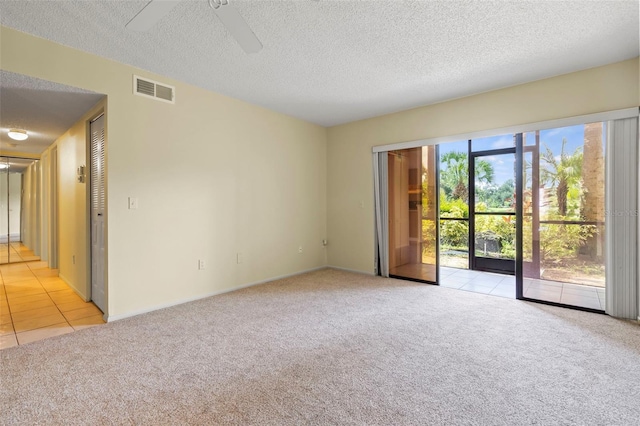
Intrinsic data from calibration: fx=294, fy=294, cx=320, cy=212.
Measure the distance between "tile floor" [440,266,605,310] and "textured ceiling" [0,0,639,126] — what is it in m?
2.44

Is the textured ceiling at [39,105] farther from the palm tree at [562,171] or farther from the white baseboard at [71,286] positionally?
the palm tree at [562,171]

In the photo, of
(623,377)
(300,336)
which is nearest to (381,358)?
(300,336)

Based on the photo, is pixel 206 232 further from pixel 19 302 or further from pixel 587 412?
pixel 587 412

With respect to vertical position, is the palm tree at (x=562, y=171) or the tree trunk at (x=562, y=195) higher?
the palm tree at (x=562, y=171)

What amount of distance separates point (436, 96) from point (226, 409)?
415cm

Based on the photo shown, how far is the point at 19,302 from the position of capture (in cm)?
363

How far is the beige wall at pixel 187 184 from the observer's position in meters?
3.02

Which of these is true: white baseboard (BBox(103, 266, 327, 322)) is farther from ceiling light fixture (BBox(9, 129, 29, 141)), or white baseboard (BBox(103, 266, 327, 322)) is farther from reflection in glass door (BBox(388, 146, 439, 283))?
ceiling light fixture (BBox(9, 129, 29, 141))

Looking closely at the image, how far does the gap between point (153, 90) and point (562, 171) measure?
4734mm

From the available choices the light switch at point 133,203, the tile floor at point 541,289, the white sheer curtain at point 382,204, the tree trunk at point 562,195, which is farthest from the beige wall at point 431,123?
the light switch at point 133,203

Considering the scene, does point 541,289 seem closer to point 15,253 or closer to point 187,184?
point 187,184

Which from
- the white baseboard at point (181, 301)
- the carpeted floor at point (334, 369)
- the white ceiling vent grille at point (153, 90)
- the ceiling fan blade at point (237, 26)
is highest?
the white ceiling vent grille at point (153, 90)

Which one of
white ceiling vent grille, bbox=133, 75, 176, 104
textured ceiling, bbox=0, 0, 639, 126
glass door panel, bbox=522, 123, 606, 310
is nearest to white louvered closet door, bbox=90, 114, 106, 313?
white ceiling vent grille, bbox=133, 75, 176, 104

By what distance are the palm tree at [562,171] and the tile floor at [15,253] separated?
935 centimetres
